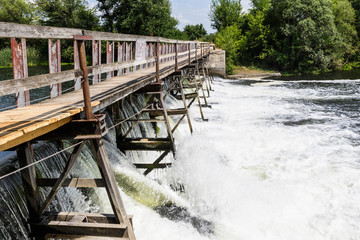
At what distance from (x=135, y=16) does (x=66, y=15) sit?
10935 millimetres

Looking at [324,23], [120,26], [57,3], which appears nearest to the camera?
[324,23]

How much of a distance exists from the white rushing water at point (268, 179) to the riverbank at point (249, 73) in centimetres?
1933

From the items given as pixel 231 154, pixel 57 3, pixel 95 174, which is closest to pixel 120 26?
pixel 57 3

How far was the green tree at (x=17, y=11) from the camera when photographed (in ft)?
136

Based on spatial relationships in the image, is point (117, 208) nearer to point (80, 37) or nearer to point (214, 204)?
point (80, 37)

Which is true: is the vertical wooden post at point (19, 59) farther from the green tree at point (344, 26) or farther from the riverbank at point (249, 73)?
the green tree at point (344, 26)

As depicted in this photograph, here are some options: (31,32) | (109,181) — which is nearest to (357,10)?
(109,181)

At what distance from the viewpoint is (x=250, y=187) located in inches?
293

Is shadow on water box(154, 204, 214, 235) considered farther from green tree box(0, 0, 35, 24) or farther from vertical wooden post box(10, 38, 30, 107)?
green tree box(0, 0, 35, 24)

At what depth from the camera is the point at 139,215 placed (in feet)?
18.2

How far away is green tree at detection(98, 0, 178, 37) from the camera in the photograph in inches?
1484

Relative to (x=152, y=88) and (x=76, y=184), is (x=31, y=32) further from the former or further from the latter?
(x=152, y=88)

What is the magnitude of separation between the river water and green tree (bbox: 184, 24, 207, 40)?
48216 millimetres

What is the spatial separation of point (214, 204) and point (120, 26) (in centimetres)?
3615
